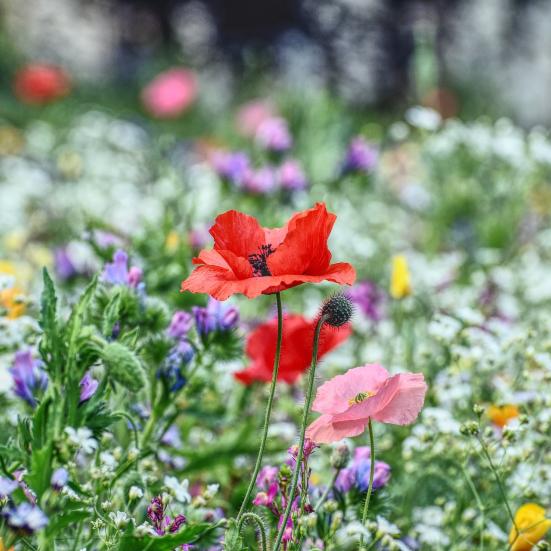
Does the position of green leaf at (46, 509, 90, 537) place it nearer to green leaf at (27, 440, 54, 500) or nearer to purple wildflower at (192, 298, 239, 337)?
green leaf at (27, 440, 54, 500)

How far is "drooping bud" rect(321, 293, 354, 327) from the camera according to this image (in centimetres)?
109

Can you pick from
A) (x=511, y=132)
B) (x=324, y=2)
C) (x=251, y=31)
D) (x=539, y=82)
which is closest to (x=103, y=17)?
(x=251, y=31)

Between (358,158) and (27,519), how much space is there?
1879mm

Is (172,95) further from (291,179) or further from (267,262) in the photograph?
(267,262)

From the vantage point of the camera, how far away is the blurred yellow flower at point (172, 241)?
2076 mm

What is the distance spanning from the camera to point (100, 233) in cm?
192

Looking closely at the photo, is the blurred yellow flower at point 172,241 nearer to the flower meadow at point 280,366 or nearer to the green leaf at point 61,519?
the flower meadow at point 280,366

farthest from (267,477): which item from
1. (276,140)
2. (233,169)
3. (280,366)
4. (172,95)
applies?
(172,95)

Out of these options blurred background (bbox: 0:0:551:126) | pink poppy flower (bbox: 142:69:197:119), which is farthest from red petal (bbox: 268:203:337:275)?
blurred background (bbox: 0:0:551:126)

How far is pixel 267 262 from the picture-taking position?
1090mm

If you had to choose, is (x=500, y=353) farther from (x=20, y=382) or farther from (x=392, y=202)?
(x=392, y=202)

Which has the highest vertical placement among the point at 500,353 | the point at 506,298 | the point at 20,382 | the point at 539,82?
the point at 20,382

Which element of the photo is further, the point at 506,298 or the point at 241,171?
the point at 506,298

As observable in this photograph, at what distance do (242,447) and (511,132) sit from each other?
2422 mm
